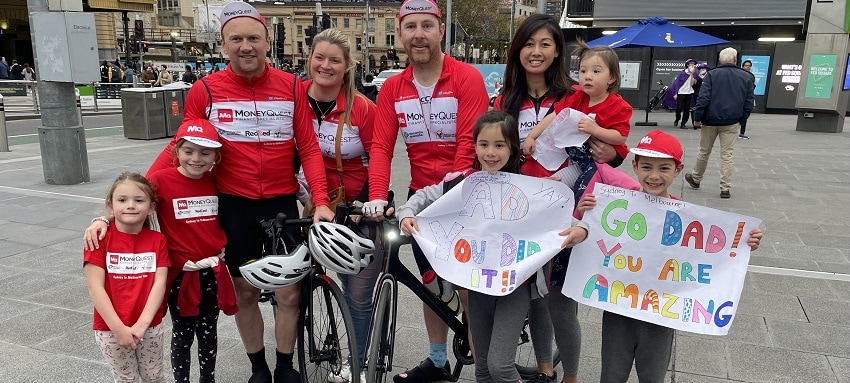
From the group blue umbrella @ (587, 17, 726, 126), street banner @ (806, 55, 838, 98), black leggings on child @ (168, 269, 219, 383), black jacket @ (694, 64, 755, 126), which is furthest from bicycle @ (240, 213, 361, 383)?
street banner @ (806, 55, 838, 98)

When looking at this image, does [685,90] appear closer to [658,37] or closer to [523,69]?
[658,37]

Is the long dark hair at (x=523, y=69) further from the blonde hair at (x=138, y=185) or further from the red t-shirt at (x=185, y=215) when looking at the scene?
the blonde hair at (x=138, y=185)

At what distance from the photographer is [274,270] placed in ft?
8.25

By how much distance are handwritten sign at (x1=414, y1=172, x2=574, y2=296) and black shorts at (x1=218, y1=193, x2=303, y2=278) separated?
0.78 metres

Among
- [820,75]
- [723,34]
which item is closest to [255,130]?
[820,75]

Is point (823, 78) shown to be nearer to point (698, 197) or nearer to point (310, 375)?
point (698, 197)

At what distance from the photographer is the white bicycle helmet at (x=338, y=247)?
97.0 inches

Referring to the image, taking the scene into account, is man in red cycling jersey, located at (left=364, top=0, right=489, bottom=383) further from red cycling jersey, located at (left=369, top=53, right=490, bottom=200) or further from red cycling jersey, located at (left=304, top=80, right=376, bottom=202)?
red cycling jersey, located at (left=304, top=80, right=376, bottom=202)

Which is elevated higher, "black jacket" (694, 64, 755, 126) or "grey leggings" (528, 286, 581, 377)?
"black jacket" (694, 64, 755, 126)

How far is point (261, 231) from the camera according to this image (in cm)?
296

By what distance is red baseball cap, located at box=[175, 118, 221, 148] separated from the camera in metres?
2.61

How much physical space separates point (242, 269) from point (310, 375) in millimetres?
901

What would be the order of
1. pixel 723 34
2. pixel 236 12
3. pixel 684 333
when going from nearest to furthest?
pixel 236 12, pixel 684 333, pixel 723 34

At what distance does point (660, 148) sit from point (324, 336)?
6.03 ft
